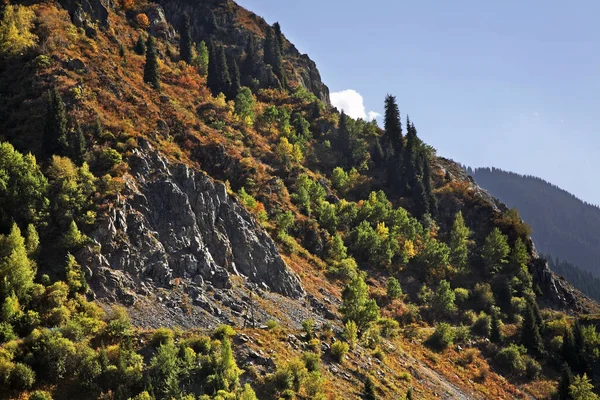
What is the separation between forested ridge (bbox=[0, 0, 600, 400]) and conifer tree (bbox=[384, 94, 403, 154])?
3.21ft

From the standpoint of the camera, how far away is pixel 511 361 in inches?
2963

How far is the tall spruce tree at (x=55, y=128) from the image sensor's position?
61812 millimetres

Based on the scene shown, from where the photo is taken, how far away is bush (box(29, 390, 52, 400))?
35.2 meters

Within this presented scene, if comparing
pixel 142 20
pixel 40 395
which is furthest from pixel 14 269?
pixel 142 20

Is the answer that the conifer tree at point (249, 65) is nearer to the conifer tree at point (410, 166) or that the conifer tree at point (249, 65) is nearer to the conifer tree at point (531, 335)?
the conifer tree at point (410, 166)

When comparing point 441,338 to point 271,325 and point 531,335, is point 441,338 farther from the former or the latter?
point 271,325

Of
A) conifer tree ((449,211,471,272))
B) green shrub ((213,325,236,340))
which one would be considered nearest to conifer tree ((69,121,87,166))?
green shrub ((213,325,236,340))

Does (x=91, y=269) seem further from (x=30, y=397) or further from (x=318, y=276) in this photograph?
(x=318, y=276)

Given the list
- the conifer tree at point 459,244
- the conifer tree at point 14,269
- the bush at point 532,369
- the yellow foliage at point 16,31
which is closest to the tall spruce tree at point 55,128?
the conifer tree at point 14,269

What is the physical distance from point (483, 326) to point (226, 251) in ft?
167

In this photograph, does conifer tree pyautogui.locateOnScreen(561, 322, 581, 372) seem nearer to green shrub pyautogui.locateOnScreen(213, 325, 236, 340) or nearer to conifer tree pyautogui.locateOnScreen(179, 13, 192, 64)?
green shrub pyautogui.locateOnScreen(213, 325, 236, 340)

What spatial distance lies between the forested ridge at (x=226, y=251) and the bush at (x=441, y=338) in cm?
25

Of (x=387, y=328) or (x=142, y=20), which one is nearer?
(x=387, y=328)

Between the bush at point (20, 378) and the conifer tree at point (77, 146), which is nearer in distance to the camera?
the bush at point (20, 378)
